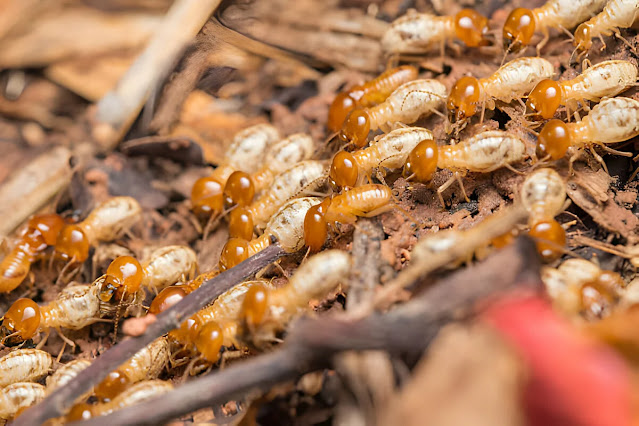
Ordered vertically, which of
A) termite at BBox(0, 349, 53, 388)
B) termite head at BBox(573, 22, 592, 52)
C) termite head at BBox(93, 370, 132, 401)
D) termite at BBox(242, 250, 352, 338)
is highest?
termite head at BBox(573, 22, 592, 52)

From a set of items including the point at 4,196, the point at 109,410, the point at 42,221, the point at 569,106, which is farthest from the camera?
the point at 4,196

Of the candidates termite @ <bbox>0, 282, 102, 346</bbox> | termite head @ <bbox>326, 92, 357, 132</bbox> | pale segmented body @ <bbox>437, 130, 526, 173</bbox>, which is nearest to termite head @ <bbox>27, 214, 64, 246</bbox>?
termite @ <bbox>0, 282, 102, 346</bbox>

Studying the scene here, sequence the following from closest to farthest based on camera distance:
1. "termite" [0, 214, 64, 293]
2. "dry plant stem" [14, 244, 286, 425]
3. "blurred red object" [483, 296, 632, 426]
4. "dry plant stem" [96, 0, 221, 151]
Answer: "blurred red object" [483, 296, 632, 426] → "dry plant stem" [14, 244, 286, 425] → "termite" [0, 214, 64, 293] → "dry plant stem" [96, 0, 221, 151]

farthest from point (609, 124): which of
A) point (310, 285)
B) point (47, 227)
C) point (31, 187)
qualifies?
point (31, 187)

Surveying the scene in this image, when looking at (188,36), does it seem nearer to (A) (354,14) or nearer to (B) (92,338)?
(A) (354,14)

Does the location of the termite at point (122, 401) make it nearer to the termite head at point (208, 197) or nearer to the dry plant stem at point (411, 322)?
the dry plant stem at point (411, 322)

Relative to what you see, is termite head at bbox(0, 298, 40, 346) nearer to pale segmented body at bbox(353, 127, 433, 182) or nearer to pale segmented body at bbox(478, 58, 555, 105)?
pale segmented body at bbox(353, 127, 433, 182)

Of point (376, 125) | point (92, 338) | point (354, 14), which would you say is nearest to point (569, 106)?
point (376, 125)
